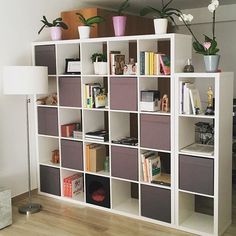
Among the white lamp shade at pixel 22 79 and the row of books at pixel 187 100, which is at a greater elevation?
the white lamp shade at pixel 22 79

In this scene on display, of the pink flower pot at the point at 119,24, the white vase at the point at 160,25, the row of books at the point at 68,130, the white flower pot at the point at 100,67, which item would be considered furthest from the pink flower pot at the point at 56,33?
the white vase at the point at 160,25

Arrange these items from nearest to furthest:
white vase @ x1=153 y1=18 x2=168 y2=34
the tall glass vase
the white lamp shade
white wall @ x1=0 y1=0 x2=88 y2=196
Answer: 1. the tall glass vase
2. white vase @ x1=153 y1=18 x2=168 y2=34
3. the white lamp shade
4. white wall @ x1=0 y1=0 x2=88 y2=196

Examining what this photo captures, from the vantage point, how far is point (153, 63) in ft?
11.8

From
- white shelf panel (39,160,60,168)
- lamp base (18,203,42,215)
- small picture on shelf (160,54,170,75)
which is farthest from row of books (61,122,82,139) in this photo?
small picture on shelf (160,54,170,75)

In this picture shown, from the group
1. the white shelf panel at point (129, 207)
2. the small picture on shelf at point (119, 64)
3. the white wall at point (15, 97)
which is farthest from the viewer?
the white wall at point (15, 97)

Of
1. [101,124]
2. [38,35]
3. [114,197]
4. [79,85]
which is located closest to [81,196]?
[114,197]

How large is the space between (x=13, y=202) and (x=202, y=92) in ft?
10.9

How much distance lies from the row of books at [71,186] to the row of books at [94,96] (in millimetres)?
909

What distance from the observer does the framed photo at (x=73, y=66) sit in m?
4.18

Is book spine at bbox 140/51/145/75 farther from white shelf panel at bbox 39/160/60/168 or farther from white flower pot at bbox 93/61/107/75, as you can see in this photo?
white shelf panel at bbox 39/160/60/168

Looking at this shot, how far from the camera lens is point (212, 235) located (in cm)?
343

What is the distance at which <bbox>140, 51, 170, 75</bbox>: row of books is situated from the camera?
3553 millimetres

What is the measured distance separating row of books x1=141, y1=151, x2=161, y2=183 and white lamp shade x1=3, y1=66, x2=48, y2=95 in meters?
1.26

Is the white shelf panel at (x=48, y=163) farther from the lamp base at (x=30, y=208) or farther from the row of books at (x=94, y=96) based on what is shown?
the row of books at (x=94, y=96)
